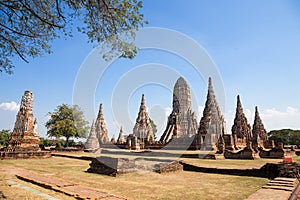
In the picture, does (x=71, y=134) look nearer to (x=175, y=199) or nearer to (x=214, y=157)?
(x=214, y=157)

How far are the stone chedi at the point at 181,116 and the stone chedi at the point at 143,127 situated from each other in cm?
362

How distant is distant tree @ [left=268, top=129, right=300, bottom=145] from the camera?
186ft

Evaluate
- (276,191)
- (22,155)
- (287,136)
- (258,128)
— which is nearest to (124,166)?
(276,191)

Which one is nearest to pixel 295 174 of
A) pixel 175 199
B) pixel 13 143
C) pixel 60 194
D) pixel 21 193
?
pixel 175 199

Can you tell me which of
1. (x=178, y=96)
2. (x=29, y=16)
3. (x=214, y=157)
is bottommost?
(x=214, y=157)

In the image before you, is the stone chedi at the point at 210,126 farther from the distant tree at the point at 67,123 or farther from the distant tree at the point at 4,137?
the distant tree at the point at 4,137

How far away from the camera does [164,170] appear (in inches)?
404

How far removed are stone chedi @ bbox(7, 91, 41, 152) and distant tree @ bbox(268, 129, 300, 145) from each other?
2313 inches

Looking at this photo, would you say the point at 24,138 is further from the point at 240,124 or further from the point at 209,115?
the point at 240,124

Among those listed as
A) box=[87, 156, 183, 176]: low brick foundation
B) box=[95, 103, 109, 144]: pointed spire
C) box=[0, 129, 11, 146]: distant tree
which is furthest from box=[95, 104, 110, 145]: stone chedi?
box=[87, 156, 183, 176]: low brick foundation

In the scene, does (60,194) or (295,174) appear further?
(295,174)

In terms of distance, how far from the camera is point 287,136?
5841 cm

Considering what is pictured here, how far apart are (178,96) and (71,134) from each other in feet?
83.7

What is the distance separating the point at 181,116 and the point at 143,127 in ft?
33.1
